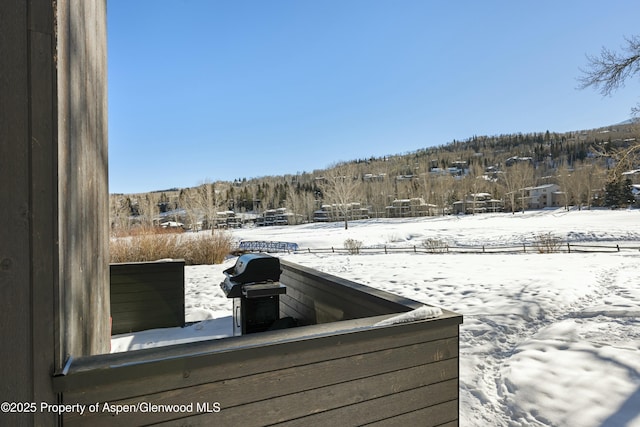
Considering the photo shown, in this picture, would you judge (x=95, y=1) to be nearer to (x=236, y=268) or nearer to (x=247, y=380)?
(x=236, y=268)

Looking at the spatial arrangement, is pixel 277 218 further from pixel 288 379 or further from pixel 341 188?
pixel 288 379

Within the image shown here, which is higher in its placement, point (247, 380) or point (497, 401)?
point (247, 380)

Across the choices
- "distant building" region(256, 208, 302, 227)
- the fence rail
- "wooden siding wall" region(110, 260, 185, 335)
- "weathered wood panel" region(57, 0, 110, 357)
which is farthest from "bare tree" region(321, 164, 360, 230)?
"weathered wood panel" region(57, 0, 110, 357)

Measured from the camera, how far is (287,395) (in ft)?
5.15

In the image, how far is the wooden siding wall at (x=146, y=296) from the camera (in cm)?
470

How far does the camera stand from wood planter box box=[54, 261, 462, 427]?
1323 millimetres

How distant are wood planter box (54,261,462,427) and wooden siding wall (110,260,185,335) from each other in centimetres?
382

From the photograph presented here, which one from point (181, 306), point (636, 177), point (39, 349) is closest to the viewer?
point (39, 349)

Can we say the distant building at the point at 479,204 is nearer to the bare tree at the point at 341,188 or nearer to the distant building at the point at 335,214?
the distant building at the point at 335,214

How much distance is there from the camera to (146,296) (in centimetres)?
486

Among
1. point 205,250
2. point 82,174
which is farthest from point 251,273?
point 205,250

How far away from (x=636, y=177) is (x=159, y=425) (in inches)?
3256

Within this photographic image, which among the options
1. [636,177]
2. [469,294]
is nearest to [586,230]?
[469,294]

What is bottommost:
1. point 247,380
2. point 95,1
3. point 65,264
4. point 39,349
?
point 247,380
